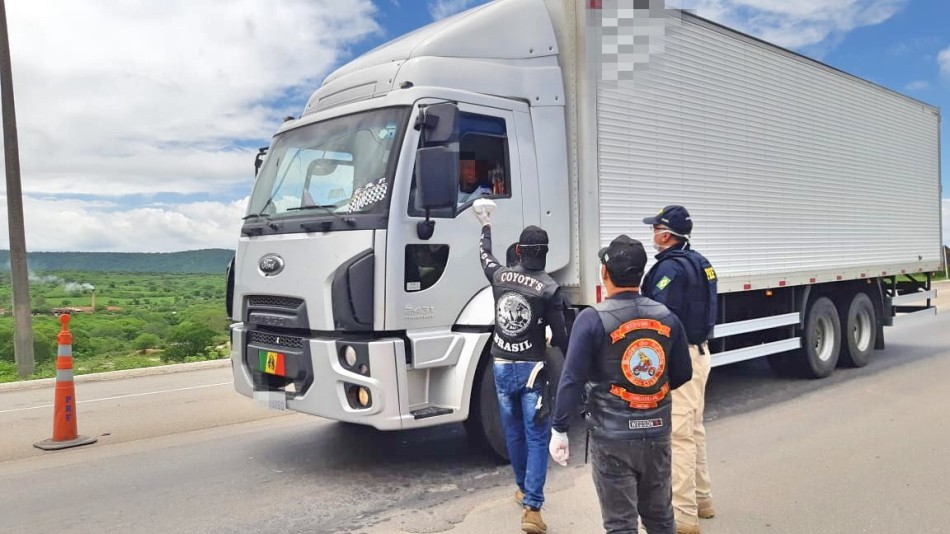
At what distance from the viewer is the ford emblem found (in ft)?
17.1

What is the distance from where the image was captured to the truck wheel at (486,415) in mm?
5266

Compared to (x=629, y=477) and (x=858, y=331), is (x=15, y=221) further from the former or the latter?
(x=858, y=331)

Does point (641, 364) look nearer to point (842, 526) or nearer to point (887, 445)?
point (842, 526)

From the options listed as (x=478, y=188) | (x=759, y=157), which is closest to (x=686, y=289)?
(x=478, y=188)

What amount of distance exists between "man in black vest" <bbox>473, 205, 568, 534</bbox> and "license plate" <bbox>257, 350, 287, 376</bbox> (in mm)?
1781

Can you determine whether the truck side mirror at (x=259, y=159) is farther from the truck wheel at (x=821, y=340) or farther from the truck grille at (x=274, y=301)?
the truck wheel at (x=821, y=340)

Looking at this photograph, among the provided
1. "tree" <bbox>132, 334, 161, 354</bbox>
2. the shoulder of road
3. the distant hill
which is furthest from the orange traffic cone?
the distant hill

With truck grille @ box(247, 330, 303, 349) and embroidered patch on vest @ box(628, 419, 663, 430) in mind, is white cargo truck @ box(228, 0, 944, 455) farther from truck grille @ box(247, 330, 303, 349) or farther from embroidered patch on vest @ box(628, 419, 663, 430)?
embroidered patch on vest @ box(628, 419, 663, 430)

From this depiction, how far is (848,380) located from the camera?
29.5 feet

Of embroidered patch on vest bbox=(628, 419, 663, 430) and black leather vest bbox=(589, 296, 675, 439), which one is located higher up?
black leather vest bbox=(589, 296, 675, 439)

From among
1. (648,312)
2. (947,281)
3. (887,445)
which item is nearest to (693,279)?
(648,312)

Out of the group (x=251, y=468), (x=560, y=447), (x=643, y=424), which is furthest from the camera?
(x=251, y=468)

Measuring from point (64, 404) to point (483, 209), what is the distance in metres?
4.50

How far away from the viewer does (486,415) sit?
5277mm
